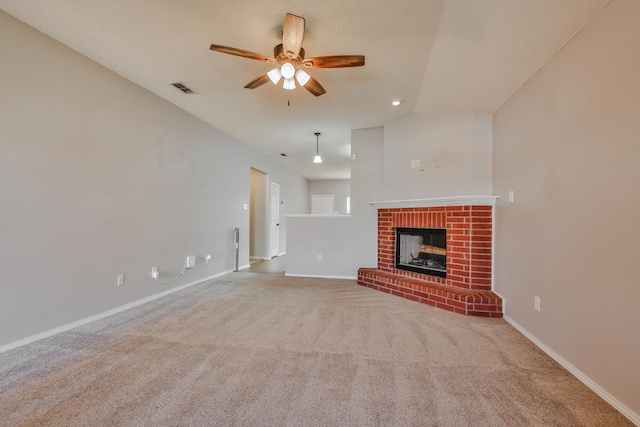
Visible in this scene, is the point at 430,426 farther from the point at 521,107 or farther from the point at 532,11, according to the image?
the point at 521,107

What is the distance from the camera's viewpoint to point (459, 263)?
3432 millimetres

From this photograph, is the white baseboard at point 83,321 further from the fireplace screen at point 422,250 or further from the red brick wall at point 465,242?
the red brick wall at point 465,242

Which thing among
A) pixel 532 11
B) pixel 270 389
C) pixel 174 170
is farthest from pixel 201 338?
pixel 532 11

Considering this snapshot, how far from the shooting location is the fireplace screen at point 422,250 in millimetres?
3830

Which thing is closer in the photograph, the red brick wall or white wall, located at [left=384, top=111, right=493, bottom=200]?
the red brick wall

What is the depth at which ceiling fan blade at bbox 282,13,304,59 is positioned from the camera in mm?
1937

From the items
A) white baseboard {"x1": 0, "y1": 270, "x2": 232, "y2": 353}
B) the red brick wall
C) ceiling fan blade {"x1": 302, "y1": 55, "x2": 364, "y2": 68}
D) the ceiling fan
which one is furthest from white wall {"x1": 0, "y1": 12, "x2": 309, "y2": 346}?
the red brick wall

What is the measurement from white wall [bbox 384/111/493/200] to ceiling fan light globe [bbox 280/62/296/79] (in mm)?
2319

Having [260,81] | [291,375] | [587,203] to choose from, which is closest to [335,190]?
[260,81]

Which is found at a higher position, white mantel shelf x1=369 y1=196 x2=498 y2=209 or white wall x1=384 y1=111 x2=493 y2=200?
white wall x1=384 y1=111 x2=493 y2=200

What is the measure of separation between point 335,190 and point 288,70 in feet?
27.4

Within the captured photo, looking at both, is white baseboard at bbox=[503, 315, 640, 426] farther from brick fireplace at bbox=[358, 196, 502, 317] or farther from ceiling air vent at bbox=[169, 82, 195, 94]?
ceiling air vent at bbox=[169, 82, 195, 94]

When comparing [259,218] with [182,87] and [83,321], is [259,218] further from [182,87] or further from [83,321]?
[83,321]

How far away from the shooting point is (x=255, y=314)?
2.99m
